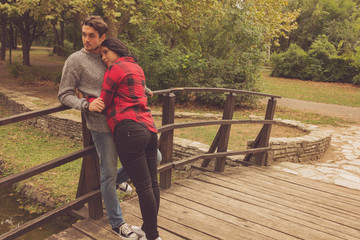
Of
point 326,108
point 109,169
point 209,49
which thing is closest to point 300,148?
point 109,169

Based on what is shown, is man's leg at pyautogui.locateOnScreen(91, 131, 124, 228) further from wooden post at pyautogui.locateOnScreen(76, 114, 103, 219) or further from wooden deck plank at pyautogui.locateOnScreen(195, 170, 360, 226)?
wooden deck plank at pyautogui.locateOnScreen(195, 170, 360, 226)

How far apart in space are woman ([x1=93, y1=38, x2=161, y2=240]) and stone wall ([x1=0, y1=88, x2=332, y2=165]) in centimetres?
409

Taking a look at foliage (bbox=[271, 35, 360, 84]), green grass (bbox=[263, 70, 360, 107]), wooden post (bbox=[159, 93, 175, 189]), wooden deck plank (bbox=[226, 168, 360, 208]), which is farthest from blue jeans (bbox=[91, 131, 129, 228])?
foliage (bbox=[271, 35, 360, 84])

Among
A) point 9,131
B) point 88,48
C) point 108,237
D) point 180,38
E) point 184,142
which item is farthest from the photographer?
point 180,38

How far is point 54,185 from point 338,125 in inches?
379

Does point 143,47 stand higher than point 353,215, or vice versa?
point 143,47

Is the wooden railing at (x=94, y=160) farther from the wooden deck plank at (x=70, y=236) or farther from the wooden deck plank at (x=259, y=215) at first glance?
the wooden deck plank at (x=259, y=215)

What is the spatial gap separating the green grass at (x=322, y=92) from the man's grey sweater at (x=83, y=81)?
41.8 feet

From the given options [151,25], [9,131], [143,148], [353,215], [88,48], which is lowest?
[9,131]

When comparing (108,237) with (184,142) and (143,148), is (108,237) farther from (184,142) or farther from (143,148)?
(184,142)

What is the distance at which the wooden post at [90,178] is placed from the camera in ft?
9.01

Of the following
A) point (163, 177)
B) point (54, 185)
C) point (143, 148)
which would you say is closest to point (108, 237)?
point (143, 148)

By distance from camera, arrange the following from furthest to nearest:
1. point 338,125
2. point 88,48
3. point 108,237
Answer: point 338,125 → point 108,237 → point 88,48

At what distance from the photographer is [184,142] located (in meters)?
7.24
